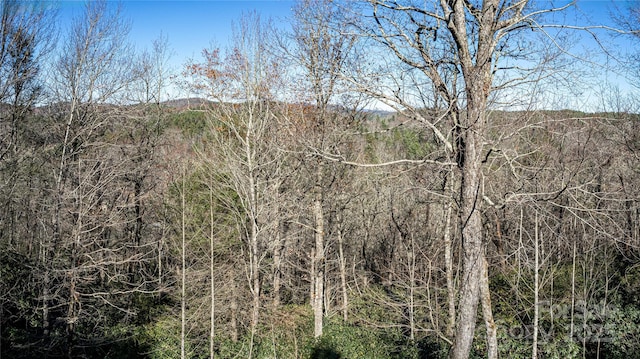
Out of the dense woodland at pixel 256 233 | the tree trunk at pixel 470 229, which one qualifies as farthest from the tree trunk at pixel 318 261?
the tree trunk at pixel 470 229

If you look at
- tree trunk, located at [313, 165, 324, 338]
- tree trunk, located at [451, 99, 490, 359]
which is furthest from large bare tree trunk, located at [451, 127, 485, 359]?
tree trunk, located at [313, 165, 324, 338]

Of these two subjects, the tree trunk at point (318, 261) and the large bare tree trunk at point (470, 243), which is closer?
the large bare tree trunk at point (470, 243)

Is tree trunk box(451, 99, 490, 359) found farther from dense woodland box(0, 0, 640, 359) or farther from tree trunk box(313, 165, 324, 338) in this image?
tree trunk box(313, 165, 324, 338)

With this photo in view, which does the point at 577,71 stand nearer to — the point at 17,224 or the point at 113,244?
the point at 113,244

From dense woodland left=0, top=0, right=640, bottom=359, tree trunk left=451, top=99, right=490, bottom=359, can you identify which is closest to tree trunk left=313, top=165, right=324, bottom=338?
dense woodland left=0, top=0, right=640, bottom=359

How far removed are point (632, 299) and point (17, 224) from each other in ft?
65.0

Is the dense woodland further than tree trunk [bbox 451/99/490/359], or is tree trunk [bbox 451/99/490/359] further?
the dense woodland

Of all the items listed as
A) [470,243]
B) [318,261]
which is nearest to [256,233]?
[318,261]

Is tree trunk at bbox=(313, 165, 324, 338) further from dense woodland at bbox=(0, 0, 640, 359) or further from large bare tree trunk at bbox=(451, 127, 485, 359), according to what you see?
large bare tree trunk at bbox=(451, 127, 485, 359)

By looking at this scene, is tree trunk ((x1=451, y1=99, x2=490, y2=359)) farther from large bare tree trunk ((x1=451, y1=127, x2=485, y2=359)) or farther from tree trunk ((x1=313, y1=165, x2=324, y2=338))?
tree trunk ((x1=313, y1=165, x2=324, y2=338))

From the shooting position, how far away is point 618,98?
13625 millimetres

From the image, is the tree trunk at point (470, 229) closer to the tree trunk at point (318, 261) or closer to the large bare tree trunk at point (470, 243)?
the large bare tree trunk at point (470, 243)

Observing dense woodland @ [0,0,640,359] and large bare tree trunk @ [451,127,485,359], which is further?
dense woodland @ [0,0,640,359]

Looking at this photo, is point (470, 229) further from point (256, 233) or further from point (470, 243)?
point (256, 233)
